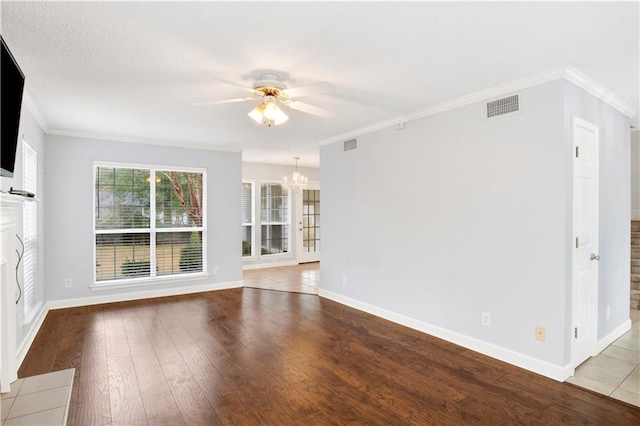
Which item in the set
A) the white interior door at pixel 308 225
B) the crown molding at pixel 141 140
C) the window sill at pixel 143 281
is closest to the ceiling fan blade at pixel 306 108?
the crown molding at pixel 141 140

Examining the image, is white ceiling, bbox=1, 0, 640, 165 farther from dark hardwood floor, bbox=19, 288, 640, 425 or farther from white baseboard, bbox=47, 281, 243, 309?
white baseboard, bbox=47, 281, 243, 309

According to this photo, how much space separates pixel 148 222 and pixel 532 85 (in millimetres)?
5416

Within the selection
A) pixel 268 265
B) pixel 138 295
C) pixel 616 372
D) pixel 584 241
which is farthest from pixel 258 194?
pixel 616 372

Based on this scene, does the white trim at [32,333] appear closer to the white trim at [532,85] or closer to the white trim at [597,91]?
the white trim at [532,85]

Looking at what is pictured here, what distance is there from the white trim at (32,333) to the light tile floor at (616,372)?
4814 mm

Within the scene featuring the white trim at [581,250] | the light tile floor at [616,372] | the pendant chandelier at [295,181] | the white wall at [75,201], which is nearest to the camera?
the light tile floor at [616,372]

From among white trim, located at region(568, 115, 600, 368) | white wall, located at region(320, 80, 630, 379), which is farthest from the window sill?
white trim, located at region(568, 115, 600, 368)

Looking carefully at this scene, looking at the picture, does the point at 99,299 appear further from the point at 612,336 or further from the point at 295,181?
the point at 612,336

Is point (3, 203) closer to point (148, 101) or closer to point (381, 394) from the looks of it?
point (148, 101)

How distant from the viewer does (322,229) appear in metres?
5.62

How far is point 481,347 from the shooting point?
3309 mm

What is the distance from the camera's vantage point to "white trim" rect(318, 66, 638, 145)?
2.80 m

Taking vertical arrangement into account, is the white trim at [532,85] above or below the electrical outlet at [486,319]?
above

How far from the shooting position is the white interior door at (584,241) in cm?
292
